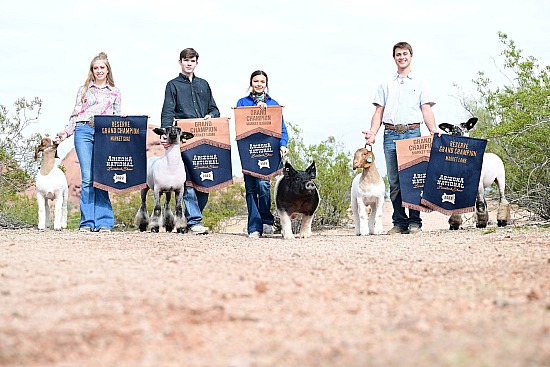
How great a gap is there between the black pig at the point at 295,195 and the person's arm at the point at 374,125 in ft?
3.39

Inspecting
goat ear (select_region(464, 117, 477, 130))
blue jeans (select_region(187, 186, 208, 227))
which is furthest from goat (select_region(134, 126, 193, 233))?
goat ear (select_region(464, 117, 477, 130))

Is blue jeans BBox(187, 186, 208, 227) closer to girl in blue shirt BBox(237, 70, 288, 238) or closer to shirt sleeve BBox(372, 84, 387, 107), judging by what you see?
girl in blue shirt BBox(237, 70, 288, 238)

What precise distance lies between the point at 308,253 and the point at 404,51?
3.97m

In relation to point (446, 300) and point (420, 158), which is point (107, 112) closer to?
point (420, 158)

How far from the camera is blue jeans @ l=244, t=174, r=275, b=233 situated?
954 cm

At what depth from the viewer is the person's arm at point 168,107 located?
9555mm

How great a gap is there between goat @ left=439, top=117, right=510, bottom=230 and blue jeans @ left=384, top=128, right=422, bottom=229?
2.16ft

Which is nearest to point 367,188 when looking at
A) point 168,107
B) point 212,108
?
point 212,108

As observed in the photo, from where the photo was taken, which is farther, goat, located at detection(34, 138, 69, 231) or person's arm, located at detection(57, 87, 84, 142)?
goat, located at detection(34, 138, 69, 231)

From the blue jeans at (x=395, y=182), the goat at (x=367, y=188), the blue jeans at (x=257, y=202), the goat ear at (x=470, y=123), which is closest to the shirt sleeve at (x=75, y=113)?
the blue jeans at (x=257, y=202)

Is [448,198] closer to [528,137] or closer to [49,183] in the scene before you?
[528,137]

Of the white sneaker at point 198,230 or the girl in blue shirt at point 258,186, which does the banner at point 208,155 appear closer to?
the girl in blue shirt at point 258,186

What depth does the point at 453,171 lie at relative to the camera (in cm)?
951

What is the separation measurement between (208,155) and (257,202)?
97 cm
